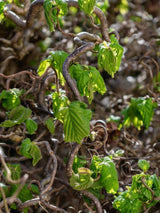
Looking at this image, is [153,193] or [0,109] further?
[0,109]

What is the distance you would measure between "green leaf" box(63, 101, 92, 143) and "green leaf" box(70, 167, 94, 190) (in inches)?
5.9

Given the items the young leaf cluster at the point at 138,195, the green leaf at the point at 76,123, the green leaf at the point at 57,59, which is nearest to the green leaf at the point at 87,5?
the green leaf at the point at 57,59

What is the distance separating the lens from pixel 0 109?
5.41 feet

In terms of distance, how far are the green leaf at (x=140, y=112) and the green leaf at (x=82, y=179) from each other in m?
0.60

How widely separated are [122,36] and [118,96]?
586mm

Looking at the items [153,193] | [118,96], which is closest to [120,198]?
[153,193]

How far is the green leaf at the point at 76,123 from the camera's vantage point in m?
1.03

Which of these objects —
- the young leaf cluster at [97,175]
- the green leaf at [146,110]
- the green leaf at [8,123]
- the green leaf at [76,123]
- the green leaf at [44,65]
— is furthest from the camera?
the green leaf at [146,110]

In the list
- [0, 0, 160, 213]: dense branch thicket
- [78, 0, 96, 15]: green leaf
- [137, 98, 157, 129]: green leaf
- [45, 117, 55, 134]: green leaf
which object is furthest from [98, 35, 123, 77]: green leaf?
[137, 98, 157, 129]: green leaf

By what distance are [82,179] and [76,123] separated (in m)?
0.24

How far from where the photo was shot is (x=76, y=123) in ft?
3.37

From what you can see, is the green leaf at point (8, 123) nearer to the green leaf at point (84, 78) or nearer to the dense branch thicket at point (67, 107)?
the dense branch thicket at point (67, 107)

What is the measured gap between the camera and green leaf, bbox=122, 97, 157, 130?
163cm

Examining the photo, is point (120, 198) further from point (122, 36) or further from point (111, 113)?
point (122, 36)
